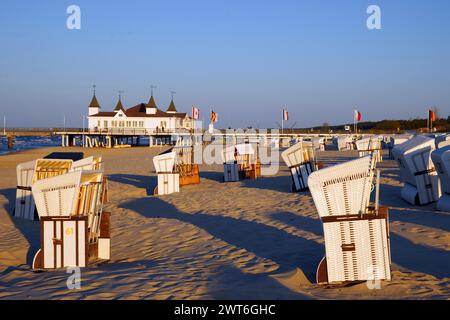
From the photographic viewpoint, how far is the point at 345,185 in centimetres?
581

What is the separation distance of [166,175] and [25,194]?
4577 mm

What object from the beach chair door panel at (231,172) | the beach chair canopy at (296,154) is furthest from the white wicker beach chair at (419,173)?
the beach chair door panel at (231,172)

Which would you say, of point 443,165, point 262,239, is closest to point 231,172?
point 443,165

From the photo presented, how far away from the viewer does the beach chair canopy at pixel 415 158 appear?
10984 millimetres

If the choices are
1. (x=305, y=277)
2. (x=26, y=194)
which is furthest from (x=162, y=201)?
(x=305, y=277)

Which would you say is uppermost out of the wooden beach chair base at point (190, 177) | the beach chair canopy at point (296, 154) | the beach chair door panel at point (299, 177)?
the beach chair canopy at point (296, 154)

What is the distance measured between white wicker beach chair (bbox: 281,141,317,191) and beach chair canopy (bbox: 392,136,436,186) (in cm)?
288

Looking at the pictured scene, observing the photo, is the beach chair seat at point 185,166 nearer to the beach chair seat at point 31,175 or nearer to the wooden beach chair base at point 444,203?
the beach chair seat at point 31,175

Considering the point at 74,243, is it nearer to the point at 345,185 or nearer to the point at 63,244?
the point at 63,244

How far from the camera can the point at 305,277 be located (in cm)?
615

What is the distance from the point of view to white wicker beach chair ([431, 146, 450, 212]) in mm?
9633

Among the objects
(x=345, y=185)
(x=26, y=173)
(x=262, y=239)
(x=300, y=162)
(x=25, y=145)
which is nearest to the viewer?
(x=345, y=185)

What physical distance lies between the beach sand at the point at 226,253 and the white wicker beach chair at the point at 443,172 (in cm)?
24

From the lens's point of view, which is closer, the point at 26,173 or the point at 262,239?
the point at 262,239
